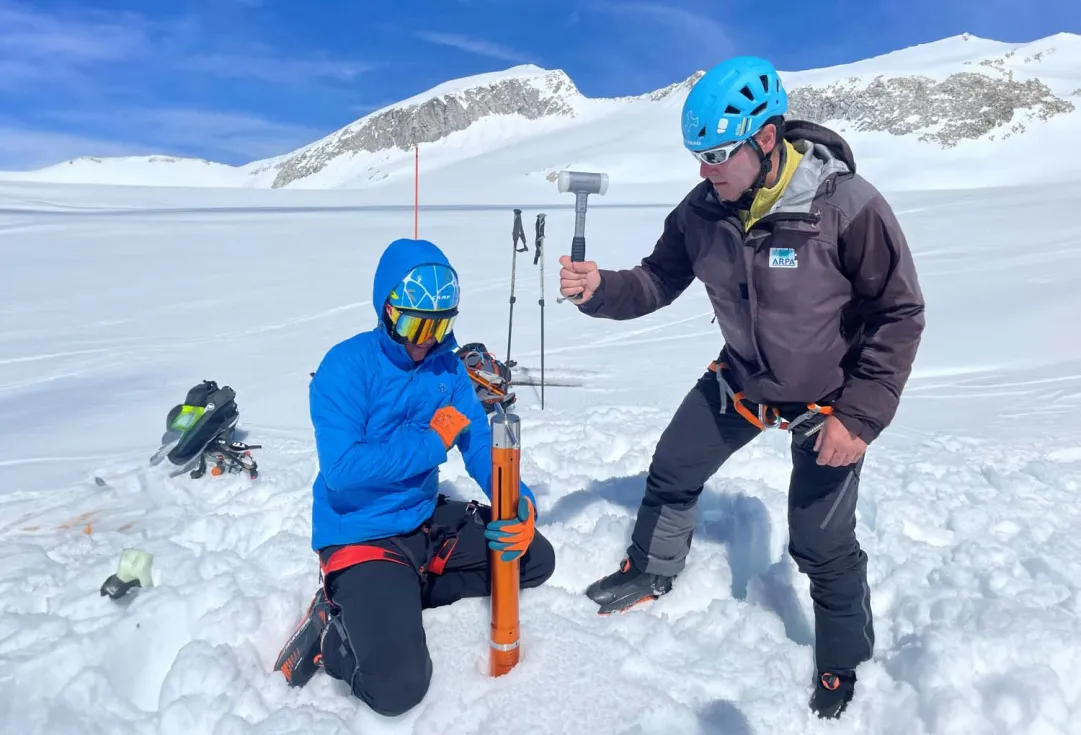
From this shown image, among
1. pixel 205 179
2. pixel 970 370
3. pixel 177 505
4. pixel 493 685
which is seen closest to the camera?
pixel 493 685

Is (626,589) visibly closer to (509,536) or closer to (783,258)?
(509,536)

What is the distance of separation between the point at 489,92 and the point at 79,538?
12182 cm

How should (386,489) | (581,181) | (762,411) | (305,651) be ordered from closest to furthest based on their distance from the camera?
(305,651)
(762,411)
(386,489)
(581,181)

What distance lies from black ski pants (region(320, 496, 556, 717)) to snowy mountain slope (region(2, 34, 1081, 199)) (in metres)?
28.6

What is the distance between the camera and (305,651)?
3.03m

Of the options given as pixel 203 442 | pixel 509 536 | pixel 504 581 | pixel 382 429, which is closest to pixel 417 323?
pixel 382 429

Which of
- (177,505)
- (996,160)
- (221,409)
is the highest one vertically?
(996,160)

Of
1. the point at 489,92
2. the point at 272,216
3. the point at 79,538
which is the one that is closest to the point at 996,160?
the point at 272,216

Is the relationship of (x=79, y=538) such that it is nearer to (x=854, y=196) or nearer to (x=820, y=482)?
(x=820, y=482)

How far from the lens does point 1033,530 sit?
4016 mm

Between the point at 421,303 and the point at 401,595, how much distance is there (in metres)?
1.29

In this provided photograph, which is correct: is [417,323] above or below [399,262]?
below

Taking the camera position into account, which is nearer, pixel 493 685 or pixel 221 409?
pixel 493 685

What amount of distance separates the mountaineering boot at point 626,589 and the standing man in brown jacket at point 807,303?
78 cm
